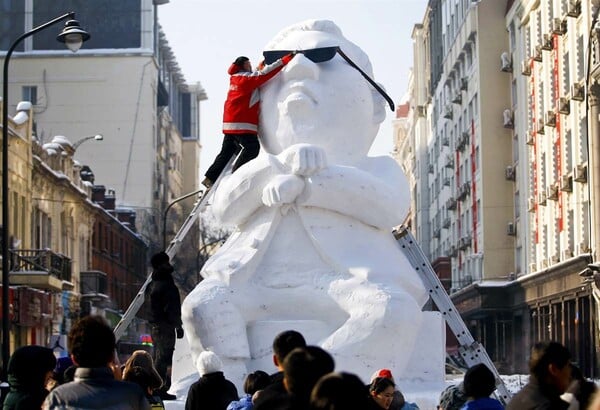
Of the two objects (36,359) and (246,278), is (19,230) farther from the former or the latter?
(36,359)

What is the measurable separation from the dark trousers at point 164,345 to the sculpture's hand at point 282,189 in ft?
5.03

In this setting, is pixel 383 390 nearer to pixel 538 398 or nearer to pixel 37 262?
pixel 538 398

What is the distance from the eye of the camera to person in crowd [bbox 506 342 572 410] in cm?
692

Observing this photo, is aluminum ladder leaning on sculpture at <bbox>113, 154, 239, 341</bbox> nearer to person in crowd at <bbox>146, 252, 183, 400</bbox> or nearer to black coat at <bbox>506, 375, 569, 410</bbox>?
Answer: person in crowd at <bbox>146, 252, 183, 400</bbox>

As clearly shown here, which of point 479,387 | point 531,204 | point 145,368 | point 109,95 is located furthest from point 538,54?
point 479,387

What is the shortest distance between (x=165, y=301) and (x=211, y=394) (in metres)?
3.10

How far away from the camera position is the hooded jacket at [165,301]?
518 inches

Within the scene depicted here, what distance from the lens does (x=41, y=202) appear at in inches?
2112

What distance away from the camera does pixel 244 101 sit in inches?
530

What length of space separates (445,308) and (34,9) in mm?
64619

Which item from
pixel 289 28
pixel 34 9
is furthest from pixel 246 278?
pixel 34 9

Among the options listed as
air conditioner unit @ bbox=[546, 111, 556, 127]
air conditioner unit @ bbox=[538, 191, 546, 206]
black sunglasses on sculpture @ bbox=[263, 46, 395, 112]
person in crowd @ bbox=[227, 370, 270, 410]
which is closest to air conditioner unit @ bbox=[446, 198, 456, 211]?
air conditioner unit @ bbox=[538, 191, 546, 206]

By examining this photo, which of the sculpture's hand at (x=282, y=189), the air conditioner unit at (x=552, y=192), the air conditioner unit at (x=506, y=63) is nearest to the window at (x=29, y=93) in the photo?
the air conditioner unit at (x=506, y=63)

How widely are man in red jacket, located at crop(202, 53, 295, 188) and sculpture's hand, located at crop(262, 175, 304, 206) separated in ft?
3.45
